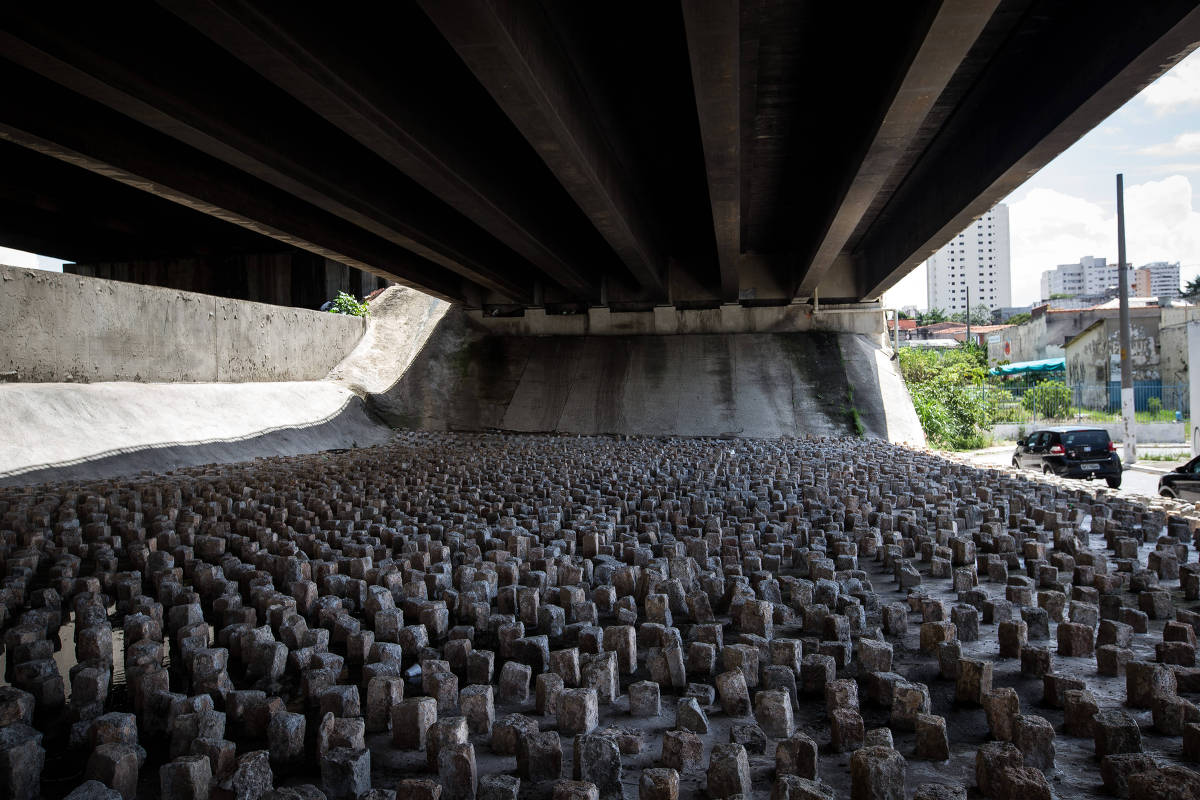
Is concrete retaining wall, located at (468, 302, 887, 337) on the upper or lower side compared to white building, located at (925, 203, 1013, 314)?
lower

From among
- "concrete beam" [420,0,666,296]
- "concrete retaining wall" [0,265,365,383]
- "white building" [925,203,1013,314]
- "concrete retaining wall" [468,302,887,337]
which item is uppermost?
"white building" [925,203,1013,314]

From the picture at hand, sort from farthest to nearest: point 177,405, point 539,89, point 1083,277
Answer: point 1083,277
point 177,405
point 539,89

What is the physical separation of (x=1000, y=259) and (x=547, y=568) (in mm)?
176585

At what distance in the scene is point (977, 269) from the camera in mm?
159500

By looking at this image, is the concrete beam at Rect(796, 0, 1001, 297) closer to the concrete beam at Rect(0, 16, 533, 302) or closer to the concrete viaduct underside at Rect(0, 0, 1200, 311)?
the concrete viaduct underside at Rect(0, 0, 1200, 311)

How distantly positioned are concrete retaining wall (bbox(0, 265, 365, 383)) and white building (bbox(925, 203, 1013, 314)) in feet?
511

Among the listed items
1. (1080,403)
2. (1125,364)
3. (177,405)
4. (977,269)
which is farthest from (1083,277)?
(177,405)

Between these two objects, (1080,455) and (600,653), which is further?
(1080,455)

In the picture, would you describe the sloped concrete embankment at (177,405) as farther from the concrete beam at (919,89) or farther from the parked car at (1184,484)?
the parked car at (1184,484)

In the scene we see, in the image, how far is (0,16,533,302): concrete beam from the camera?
7.21 m

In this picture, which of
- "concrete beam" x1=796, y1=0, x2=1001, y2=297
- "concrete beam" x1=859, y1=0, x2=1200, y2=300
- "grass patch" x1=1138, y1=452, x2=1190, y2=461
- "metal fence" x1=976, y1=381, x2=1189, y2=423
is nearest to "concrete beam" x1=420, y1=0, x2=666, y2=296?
"concrete beam" x1=796, y1=0, x2=1001, y2=297

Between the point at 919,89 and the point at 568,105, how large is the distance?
12.8 ft

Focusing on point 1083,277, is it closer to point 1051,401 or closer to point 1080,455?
point 1051,401

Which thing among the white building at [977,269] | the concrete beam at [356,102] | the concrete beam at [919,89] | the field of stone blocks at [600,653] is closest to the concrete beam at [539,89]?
the concrete beam at [356,102]
